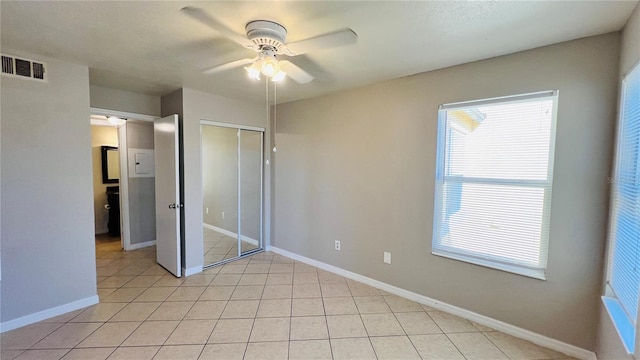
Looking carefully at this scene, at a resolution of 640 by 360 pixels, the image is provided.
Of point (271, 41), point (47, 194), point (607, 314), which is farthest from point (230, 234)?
point (607, 314)

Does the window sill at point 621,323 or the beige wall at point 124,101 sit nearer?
the window sill at point 621,323

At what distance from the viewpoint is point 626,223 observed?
5.07ft

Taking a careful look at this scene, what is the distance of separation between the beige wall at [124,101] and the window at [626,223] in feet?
15.0

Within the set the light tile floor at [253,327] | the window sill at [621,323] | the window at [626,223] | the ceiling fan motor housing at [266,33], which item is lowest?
the light tile floor at [253,327]

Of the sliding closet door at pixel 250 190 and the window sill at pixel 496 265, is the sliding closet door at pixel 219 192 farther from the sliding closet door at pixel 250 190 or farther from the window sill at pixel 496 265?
the window sill at pixel 496 265

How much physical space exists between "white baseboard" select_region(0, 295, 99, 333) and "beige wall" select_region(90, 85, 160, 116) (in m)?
2.13

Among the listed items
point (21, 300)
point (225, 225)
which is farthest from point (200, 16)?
point (225, 225)

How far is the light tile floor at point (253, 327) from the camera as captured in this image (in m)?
1.98

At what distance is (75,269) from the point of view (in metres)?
2.50

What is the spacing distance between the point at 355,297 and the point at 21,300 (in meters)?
3.01

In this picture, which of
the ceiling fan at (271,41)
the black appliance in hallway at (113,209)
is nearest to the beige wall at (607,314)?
the ceiling fan at (271,41)

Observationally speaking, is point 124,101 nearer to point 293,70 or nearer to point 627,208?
point 293,70

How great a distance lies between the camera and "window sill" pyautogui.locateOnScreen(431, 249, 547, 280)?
2.10 meters

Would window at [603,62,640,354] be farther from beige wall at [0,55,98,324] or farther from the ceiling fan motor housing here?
beige wall at [0,55,98,324]
